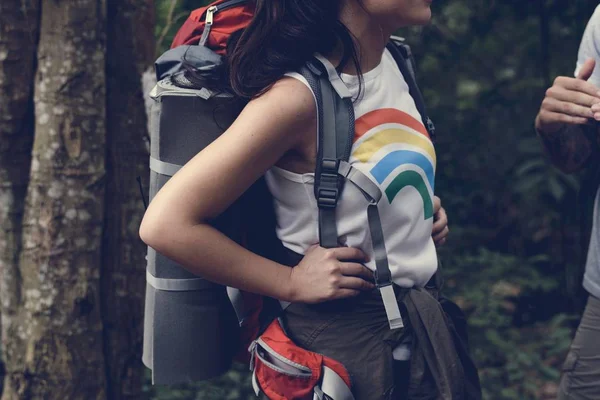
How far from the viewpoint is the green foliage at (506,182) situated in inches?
176

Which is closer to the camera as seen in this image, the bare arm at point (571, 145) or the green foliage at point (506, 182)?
the bare arm at point (571, 145)

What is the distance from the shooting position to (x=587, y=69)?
2.32 metres

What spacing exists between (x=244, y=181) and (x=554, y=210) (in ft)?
12.5

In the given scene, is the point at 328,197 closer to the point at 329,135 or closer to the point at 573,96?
the point at 329,135

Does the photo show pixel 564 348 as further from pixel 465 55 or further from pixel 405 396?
pixel 405 396

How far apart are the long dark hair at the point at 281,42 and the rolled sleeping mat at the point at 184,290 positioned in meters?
0.08

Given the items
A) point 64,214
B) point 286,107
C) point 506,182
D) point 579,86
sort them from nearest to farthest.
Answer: point 286,107, point 579,86, point 64,214, point 506,182

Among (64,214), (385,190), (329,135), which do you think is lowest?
(64,214)

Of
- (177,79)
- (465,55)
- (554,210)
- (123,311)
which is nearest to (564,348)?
(554,210)

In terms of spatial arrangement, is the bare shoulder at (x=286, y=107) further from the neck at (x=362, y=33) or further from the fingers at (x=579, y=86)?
the fingers at (x=579, y=86)

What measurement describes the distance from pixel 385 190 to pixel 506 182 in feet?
12.4

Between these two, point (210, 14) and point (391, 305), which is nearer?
point (391, 305)

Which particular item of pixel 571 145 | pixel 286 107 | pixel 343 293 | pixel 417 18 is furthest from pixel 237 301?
pixel 571 145

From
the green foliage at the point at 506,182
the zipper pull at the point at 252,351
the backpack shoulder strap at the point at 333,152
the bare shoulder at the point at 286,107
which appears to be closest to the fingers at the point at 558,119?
the backpack shoulder strap at the point at 333,152
